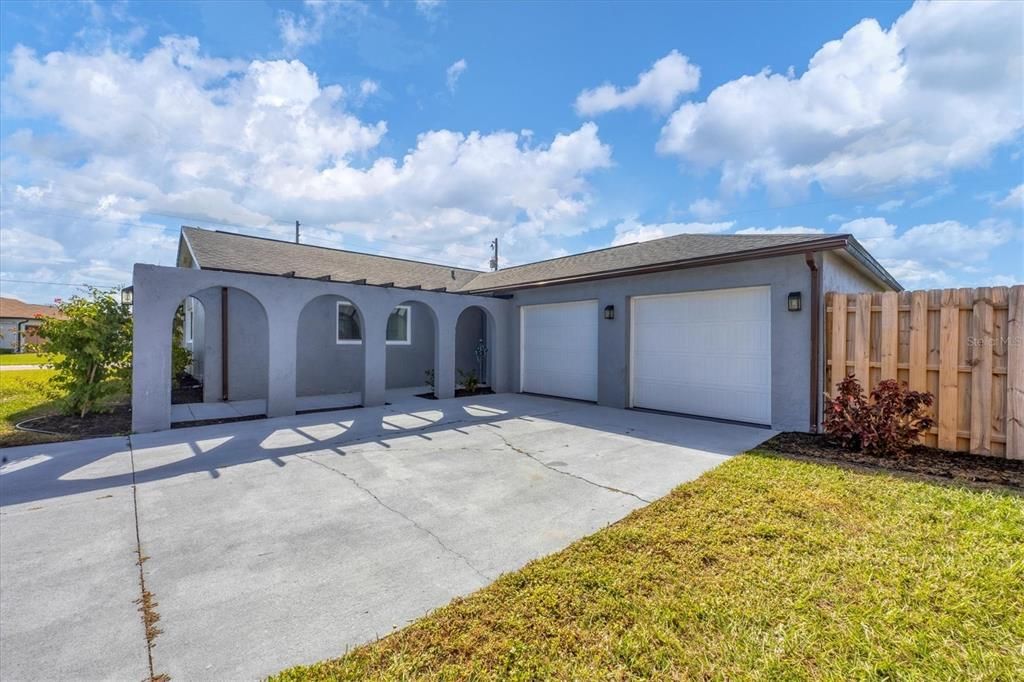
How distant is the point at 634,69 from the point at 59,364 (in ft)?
45.2

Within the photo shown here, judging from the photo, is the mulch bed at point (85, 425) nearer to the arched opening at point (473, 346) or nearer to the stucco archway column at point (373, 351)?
the stucco archway column at point (373, 351)

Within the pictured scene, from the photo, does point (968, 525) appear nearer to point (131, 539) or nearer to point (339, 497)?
point (339, 497)

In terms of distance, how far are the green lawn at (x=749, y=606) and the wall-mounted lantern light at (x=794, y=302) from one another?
3709 mm

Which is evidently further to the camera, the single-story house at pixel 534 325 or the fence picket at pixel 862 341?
the single-story house at pixel 534 325

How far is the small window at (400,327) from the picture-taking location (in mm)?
12727

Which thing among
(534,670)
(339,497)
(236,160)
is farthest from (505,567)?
(236,160)

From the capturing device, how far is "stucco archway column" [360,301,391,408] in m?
9.59

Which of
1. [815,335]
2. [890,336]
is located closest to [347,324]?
[815,335]

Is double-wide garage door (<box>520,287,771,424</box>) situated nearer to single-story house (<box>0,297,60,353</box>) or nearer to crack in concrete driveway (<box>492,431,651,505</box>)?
crack in concrete driveway (<box>492,431,651,505</box>)

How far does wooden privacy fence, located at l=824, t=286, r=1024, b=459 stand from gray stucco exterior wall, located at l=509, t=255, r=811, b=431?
29.9 inches

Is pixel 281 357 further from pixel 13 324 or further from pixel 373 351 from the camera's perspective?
pixel 13 324

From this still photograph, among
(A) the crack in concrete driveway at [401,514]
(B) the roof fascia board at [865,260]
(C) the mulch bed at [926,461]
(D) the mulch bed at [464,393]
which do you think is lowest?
(A) the crack in concrete driveway at [401,514]

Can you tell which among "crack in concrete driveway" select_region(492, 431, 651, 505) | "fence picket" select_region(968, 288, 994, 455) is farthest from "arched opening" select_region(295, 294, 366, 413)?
"fence picket" select_region(968, 288, 994, 455)

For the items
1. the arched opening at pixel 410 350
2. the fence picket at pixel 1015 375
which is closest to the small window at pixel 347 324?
the arched opening at pixel 410 350
